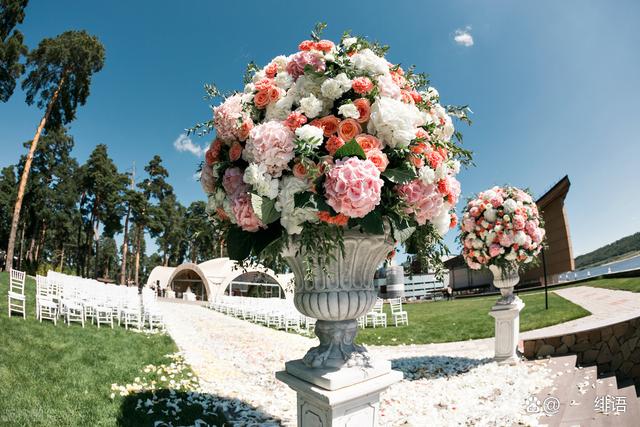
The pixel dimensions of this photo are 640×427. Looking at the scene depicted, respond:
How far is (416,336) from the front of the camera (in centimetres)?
1040

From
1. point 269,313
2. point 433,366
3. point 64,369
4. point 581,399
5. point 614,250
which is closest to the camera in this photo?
point 581,399

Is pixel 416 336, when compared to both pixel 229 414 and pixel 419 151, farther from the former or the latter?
pixel 419 151

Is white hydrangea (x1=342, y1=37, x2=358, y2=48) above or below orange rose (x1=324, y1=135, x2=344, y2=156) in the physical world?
above

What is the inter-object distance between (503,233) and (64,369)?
682cm

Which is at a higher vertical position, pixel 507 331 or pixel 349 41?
pixel 349 41

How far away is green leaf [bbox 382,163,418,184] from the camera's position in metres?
2.01

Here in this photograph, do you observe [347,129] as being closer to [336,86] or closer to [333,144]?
[333,144]

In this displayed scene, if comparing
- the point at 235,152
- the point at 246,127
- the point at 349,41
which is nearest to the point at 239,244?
the point at 235,152

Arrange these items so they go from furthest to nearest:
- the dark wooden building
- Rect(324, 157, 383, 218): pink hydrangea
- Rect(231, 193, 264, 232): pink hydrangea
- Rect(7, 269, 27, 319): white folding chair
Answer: the dark wooden building < Rect(7, 269, 27, 319): white folding chair < Rect(231, 193, 264, 232): pink hydrangea < Rect(324, 157, 383, 218): pink hydrangea

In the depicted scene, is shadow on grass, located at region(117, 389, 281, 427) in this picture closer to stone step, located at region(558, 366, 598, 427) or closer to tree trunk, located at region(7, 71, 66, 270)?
stone step, located at region(558, 366, 598, 427)

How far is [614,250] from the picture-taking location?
96.4m

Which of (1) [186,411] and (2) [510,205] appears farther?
(2) [510,205]

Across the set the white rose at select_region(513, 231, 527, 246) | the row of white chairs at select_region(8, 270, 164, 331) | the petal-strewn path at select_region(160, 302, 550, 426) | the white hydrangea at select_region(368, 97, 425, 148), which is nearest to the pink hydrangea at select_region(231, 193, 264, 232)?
the white hydrangea at select_region(368, 97, 425, 148)

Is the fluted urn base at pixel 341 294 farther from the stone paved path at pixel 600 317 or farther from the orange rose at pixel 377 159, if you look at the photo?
the stone paved path at pixel 600 317
